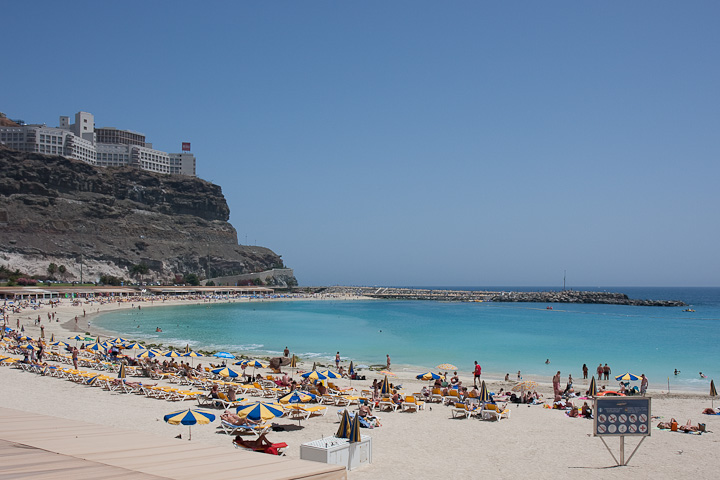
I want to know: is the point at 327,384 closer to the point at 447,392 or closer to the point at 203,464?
the point at 447,392

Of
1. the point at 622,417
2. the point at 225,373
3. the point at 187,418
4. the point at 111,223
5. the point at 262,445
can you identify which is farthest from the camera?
the point at 111,223

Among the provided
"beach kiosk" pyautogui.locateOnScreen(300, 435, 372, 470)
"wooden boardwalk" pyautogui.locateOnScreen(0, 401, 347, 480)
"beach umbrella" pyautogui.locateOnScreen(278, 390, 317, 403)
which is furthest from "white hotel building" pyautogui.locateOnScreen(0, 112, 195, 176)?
"wooden boardwalk" pyautogui.locateOnScreen(0, 401, 347, 480)

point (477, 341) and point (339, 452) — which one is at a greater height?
point (339, 452)

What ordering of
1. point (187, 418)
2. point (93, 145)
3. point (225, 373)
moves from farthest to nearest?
1. point (93, 145)
2. point (225, 373)
3. point (187, 418)

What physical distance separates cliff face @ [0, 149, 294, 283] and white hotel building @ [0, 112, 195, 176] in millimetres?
18129

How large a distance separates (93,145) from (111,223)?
47.0m

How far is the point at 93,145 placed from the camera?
13300cm

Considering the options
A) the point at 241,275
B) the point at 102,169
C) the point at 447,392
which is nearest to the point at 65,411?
the point at 447,392

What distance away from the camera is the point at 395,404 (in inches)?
609

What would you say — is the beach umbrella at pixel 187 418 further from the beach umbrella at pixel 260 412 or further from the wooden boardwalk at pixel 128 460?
the wooden boardwalk at pixel 128 460

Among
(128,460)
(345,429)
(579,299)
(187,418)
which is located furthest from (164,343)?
(579,299)

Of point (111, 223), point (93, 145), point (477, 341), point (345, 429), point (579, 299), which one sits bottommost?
point (579, 299)

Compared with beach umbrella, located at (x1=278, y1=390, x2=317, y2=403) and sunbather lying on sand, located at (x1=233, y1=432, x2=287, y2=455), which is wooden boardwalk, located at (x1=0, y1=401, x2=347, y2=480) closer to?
sunbather lying on sand, located at (x1=233, y1=432, x2=287, y2=455)

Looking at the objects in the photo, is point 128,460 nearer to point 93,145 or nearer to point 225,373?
point 225,373
